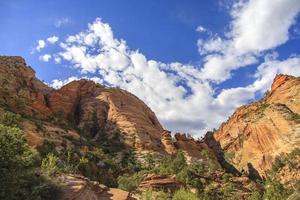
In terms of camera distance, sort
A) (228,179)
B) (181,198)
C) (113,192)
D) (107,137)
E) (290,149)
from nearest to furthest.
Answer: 1. (113,192)
2. (181,198)
3. (228,179)
4. (107,137)
5. (290,149)

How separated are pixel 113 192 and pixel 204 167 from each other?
69.3 meters

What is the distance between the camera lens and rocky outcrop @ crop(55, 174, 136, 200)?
114ft

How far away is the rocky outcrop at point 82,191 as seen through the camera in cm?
3478

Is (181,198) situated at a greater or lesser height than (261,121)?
lesser

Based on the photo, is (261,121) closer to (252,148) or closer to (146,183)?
(252,148)

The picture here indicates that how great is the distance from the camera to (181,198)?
176 feet

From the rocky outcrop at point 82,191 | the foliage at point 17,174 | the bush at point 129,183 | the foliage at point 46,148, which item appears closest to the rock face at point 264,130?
the bush at point 129,183

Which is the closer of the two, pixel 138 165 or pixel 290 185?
pixel 138 165

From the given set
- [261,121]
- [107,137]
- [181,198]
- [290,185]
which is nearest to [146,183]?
[181,198]

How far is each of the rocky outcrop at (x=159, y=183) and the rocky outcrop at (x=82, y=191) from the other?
39.8 meters

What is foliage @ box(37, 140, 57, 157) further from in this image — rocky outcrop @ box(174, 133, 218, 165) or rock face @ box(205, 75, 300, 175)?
rock face @ box(205, 75, 300, 175)

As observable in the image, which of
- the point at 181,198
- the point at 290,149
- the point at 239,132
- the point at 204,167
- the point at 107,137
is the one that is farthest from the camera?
the point at 239,132

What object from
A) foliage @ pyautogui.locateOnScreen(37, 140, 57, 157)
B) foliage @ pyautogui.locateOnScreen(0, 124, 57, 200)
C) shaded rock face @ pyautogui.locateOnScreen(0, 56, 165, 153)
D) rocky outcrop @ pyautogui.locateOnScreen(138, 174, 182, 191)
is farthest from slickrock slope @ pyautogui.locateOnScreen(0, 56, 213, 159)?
foliage @ pyautogui.locateOnScreen(0, 124, 57, 200)

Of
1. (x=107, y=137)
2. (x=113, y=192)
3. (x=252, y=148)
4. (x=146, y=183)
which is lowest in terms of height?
(x=113, y=192)
